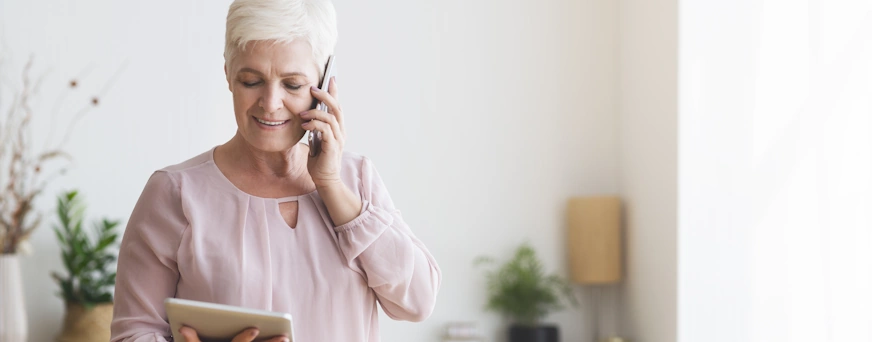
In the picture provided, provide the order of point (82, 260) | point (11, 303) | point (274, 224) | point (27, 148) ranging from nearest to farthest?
1. point (274, 224)
2. point (11, 303)
3. point (82, 260)
4. point (27, 148)

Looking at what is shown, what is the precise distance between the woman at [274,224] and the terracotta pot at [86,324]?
2.38m

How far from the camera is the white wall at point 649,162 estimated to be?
4.08m

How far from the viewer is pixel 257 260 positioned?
1.59 metres

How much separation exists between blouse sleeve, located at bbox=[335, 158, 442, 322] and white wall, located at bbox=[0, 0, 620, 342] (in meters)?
2.77

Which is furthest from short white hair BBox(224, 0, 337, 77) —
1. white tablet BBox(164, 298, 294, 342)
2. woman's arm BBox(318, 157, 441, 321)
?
white tablet BBox(164, 298, 294, 342)

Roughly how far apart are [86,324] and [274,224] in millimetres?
2483

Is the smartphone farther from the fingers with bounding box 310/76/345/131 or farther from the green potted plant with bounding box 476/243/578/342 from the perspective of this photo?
the green potted plant with bounding box 476/243/578/342

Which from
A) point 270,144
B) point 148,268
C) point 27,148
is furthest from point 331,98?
point 27,148

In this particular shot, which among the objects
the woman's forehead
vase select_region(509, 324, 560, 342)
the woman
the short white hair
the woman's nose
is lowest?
vase select_region(509, 324, 560, 342)

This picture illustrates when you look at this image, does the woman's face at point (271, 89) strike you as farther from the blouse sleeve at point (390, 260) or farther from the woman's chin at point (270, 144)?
the blouse sleeve at point (390, 260)

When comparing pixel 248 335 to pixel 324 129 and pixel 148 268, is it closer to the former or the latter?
pixel 148 268

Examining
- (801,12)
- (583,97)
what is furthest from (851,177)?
(583,97)

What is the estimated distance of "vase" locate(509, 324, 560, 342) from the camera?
4422mm

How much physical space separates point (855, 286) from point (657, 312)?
3.05 feet
